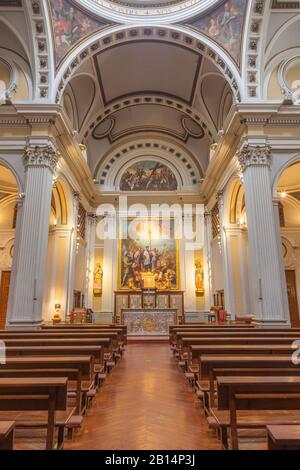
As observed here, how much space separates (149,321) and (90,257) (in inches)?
221

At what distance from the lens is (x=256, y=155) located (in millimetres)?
9688

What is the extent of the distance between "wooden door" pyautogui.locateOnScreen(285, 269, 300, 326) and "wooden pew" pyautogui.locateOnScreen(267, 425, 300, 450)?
1375cm

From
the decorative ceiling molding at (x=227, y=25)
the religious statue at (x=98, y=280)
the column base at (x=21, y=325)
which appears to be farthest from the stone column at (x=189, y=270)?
the column base at (x=21, y=325)

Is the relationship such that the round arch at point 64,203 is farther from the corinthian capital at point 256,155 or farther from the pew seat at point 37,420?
the pew seat at point 37,420

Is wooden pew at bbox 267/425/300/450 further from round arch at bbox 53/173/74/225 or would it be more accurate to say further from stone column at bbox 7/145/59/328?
round arch at bbox 53/173/74/225

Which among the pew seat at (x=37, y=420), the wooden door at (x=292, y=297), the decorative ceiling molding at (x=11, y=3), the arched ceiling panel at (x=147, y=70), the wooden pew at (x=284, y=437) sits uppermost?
the arched ceiling panel at (x=147, y=70)

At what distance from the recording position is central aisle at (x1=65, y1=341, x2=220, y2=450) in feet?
9.43

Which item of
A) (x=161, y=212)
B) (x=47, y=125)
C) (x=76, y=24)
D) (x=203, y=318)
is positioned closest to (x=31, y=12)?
(x=76, y=24)

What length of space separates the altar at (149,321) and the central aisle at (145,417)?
22.2 feet

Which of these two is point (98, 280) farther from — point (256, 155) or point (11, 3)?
point (11, 3)

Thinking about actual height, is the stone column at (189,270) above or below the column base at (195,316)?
above

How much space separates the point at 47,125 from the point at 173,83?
737 centimetres

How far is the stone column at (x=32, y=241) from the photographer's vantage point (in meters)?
8.59

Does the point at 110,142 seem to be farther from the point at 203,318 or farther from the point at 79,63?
the point at 203,318
